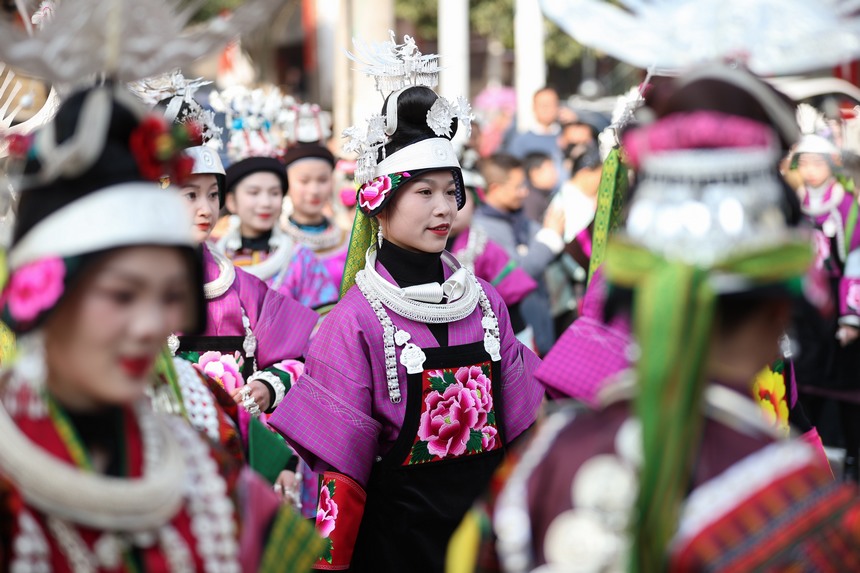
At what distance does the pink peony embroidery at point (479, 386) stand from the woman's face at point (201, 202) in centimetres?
131

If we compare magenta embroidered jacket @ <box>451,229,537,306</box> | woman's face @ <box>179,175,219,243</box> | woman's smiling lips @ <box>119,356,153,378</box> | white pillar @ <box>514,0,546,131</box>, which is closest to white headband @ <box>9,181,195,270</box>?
woman's smiling lips @ <box>119,356,153,378</box>

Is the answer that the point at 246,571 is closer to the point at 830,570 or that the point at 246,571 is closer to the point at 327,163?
the point at 830,570

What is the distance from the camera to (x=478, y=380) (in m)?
4.36

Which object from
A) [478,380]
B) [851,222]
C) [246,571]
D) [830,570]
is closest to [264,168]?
[478,380]

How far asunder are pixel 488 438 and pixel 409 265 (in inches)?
27.3

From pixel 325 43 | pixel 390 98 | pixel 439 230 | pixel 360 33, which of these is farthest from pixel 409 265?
pixel 325 43

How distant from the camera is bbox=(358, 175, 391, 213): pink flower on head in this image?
4.56m

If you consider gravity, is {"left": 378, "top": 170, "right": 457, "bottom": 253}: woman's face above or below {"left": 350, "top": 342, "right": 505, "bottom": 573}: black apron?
above

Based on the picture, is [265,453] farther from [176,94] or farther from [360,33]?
[360,33]

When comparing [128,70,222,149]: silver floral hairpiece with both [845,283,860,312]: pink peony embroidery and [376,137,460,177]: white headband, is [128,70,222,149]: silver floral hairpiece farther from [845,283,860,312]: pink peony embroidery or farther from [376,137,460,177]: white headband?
[845,283,860,312]: pink peony embroidery

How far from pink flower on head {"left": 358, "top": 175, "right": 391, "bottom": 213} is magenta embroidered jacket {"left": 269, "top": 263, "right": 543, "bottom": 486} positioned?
364mm

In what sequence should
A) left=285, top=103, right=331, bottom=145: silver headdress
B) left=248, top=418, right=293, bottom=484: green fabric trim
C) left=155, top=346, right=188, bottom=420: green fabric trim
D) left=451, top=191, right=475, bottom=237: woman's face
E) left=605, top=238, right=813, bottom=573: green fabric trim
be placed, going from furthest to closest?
left=285, top=103, right=331, bottom=145: silver headdress < left=451, top=191, right=475, bottom=237: woman's face < left=248, top=418, right=293, bottom=484: green fabric trim < left=155, top=346, right=188, bottom=420: green fabric trim < left=605, top=238, right=813, bottom=573: green fabric trim

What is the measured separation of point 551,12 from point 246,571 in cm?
126

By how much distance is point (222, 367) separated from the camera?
4848 millimetres
